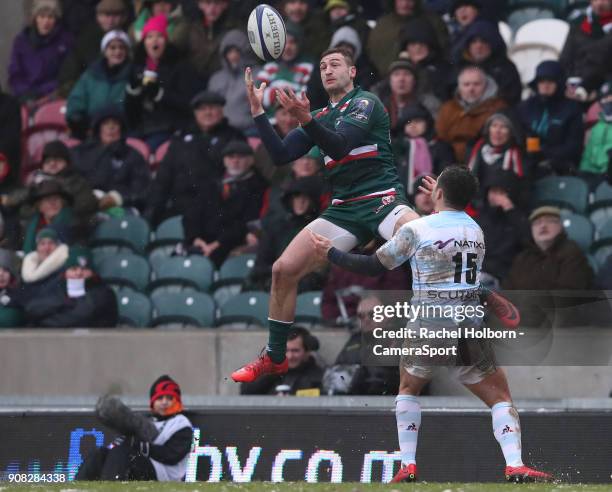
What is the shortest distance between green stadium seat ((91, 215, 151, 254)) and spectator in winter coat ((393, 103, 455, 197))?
2.85 metres

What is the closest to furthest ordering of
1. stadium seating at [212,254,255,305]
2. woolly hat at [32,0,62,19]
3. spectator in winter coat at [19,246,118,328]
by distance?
spectator in winter coat at [19,246,118,328]
stadium seating at [212,254,255,305]
woolly hat at [32,0,62,19]

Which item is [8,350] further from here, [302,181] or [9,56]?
[9,56]

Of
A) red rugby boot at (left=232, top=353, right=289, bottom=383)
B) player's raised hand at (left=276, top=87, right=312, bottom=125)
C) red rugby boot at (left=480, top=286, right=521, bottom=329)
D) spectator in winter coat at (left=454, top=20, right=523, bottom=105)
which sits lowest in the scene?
red rugby boot at (left=232, top=353, right=289, bottom=383)

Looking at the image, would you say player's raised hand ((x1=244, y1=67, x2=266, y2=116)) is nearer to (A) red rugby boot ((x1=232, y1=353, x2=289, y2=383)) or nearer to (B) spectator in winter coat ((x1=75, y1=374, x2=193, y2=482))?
(A) red rugby boot ((x1=232, y1=353, x2=289, y2=383))

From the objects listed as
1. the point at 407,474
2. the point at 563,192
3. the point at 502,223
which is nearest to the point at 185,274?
the point at 502,223

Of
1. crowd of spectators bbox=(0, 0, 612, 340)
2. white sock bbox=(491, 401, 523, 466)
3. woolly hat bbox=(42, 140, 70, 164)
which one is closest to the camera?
white sock bbox=(491, 401, 523, 466)

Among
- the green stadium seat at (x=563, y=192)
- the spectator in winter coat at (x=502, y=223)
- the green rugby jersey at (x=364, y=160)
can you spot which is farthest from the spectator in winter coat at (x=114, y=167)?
the green rugby jersey at (x=364, y=160)

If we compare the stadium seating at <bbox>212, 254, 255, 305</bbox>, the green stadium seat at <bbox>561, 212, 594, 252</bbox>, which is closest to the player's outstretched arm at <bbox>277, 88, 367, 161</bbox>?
the green stadium seat at <bbox>561, 212, 594, 252</bbox>

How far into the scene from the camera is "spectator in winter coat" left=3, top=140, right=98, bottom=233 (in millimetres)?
14992

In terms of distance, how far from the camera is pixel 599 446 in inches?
426

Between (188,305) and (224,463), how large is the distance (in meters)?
3.15

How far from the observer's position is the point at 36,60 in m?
17.4

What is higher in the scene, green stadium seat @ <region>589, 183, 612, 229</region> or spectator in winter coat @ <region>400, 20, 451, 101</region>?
spectator in winter coat @ <region>400, 20, 451, 101</region>

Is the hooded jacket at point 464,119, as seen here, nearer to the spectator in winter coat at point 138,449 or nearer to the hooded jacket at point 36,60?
the spectator in winter coat at point 138,449
